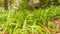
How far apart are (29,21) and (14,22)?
29cm

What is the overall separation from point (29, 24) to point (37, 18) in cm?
33

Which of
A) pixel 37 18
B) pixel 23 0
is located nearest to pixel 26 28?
pixel 37 18

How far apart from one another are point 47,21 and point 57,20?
39 cm

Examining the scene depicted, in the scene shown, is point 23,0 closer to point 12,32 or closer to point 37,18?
point 37,18

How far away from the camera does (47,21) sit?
10.4 feet

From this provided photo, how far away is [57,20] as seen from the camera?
3.45m

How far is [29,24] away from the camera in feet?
9.32

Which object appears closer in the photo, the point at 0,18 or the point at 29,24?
the point at 29,24

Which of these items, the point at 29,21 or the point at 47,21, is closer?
the point at 29,21

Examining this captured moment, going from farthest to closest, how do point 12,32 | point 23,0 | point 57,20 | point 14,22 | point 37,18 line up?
point 23,0, point 57,20, point 37,18, point 14,22, point 12,32

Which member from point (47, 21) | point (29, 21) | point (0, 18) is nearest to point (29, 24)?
point (29, 21)

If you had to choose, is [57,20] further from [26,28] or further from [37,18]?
[26,28]

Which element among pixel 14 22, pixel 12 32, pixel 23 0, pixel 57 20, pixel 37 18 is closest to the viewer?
pixel 12 32

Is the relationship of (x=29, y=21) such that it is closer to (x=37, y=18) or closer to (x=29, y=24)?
(x=29, y=24)
